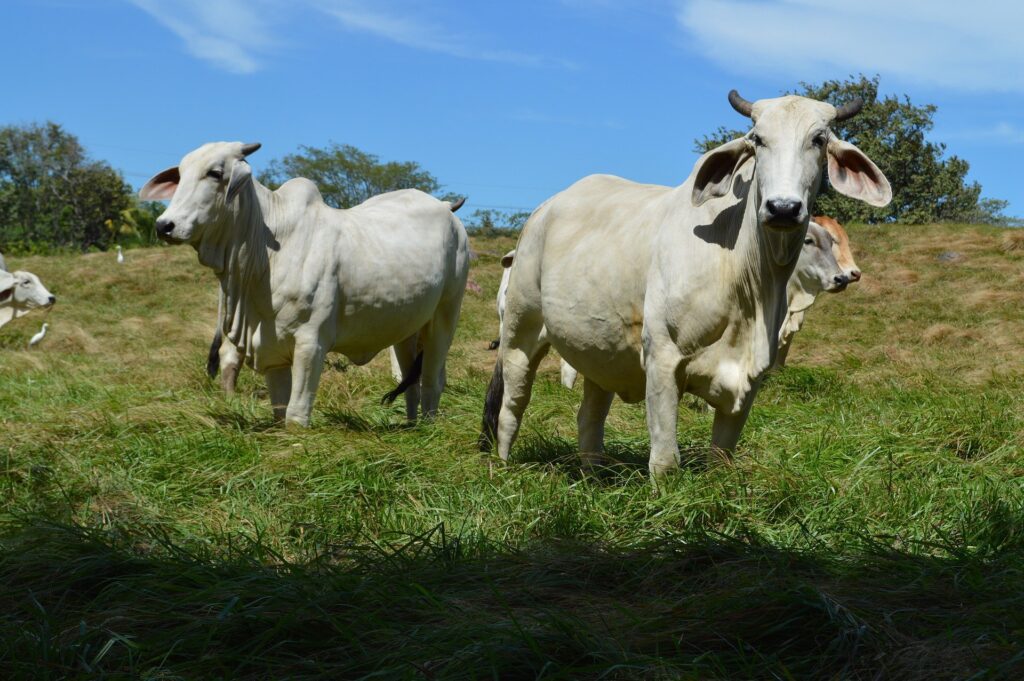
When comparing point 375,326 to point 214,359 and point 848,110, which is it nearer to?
point 214,359

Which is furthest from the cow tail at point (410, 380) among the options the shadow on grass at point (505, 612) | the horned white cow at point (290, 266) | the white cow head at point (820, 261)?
the shadow on grass at point (505, 612)

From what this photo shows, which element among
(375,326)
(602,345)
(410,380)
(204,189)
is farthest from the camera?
(410,380)

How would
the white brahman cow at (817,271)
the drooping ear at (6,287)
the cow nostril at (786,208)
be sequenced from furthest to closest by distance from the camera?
the drooping ear at (6,287) → the white brahman cow at (817,271) → the cow nostril at (786,208)

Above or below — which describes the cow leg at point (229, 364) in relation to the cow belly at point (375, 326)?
below

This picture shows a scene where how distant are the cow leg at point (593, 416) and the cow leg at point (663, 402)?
940mm

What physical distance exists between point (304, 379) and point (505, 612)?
3.78 metres

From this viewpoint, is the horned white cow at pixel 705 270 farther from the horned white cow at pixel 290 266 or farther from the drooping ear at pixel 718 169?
the horned white cow at pixel 290 266

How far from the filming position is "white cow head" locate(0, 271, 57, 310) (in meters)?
14.9

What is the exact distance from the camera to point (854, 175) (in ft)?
16.1

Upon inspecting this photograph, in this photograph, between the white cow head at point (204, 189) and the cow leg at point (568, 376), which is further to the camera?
the cow leg at point (568, 376)

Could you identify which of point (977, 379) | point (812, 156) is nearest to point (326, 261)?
point (812, 156)

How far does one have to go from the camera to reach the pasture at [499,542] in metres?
3.09

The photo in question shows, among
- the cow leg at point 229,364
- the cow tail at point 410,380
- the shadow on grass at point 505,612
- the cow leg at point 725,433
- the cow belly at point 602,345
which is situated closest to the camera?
the shadow on grass at point 505,612

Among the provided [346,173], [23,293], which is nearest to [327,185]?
[346,173]
